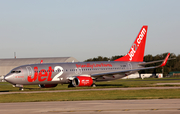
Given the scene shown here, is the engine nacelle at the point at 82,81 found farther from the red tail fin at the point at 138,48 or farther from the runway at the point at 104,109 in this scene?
the runway at the point at 104,109

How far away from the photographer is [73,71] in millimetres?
47625

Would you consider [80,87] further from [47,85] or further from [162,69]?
[162,69]

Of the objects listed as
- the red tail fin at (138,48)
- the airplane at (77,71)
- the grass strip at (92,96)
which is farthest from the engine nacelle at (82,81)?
the grass strip at (92,96)

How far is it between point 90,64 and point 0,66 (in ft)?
188

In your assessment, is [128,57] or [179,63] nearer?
[128,57]

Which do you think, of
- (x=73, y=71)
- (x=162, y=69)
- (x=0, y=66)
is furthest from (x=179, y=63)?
(x=73, y=71)

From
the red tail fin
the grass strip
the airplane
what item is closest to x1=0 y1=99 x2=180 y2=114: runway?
the grass strip

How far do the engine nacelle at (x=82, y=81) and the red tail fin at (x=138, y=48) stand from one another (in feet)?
35.8

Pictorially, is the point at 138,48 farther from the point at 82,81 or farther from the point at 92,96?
the point at 92,96

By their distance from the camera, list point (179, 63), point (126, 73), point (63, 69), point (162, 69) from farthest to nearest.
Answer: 1. point (179, 63)
2. point (162, 69)
3. point (126, 73)
4. point (63, 69)

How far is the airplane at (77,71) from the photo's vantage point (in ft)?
143

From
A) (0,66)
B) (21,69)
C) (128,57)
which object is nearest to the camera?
(21,69)

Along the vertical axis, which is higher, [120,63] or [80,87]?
[120,63]

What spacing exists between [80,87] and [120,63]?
31.2 feet
